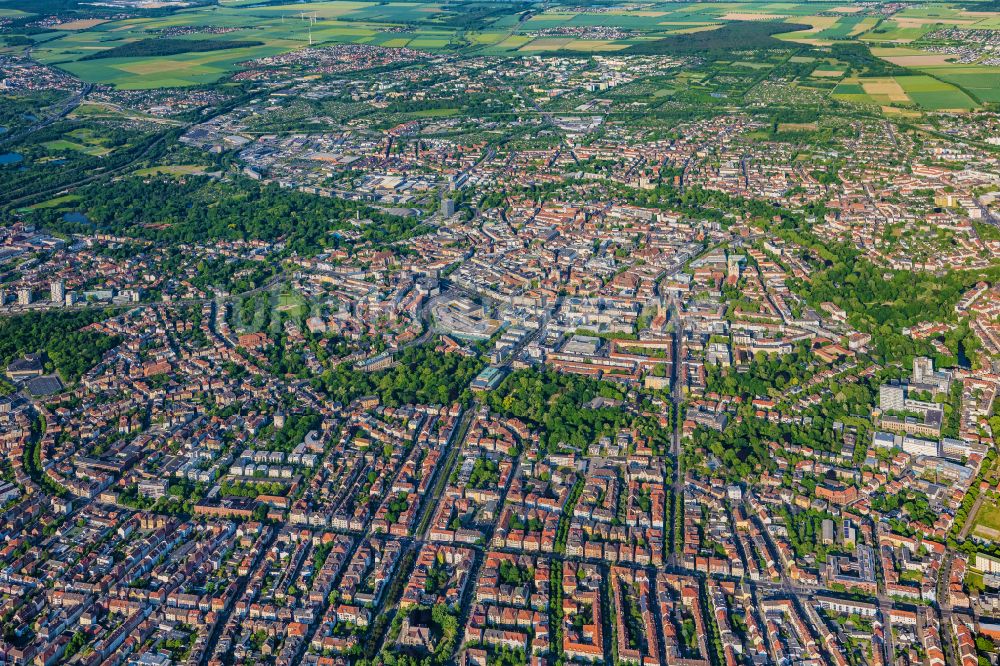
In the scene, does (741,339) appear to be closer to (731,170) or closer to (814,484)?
(814,484)

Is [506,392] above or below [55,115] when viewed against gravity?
below

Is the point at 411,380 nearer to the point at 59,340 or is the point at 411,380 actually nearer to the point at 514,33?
the point at 59,340

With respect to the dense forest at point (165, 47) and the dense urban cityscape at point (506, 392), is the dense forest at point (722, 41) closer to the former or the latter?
the dense urban cityscape at point (506, 392)

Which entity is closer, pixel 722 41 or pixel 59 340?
pixel 59 340

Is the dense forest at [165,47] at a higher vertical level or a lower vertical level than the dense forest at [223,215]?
higher

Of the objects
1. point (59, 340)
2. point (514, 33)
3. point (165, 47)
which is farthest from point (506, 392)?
point (514, 33)

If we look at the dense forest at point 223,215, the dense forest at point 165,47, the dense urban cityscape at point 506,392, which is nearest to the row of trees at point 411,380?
the dense urban cityscape at point 506,392
